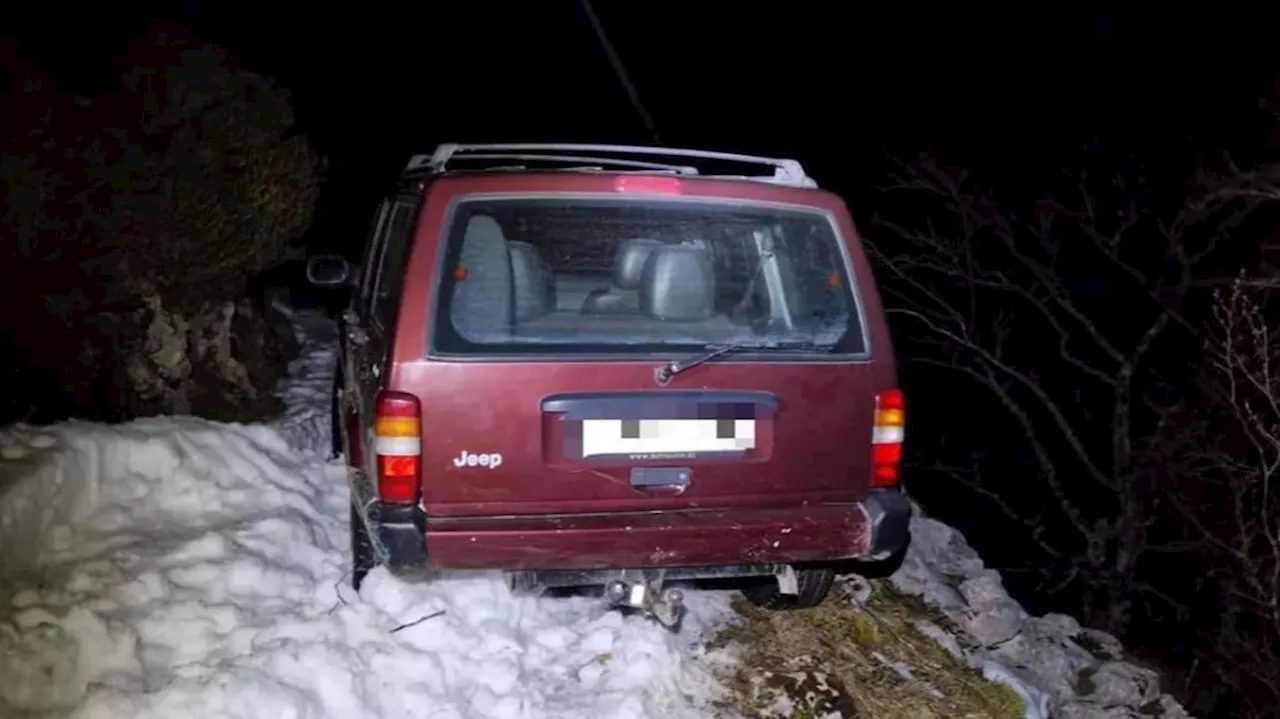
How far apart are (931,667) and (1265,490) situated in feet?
26.5

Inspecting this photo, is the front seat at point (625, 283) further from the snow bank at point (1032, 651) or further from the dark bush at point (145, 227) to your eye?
the dark bush at point (145, 227)

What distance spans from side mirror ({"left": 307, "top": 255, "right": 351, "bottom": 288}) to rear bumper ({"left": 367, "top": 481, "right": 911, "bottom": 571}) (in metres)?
2.19

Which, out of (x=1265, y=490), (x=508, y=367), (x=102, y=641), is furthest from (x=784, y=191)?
(x=1265, y=490)

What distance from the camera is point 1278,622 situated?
11742mm

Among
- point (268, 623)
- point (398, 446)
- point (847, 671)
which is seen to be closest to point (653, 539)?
point (398, 446)

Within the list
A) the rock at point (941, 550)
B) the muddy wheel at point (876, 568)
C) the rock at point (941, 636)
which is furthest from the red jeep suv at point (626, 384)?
the rock at point (941, 550)

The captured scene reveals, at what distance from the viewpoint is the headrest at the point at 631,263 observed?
419cm

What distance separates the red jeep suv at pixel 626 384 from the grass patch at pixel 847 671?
51 centimetres

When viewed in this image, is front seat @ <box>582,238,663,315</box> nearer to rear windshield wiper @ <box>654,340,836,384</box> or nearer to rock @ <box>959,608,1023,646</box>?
rear windshield wiper @ <box>654,340,836,384</box>

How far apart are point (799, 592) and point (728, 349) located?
1364mm

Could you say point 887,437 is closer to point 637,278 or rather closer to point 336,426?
point 637,278

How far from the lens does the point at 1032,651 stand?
223 inches

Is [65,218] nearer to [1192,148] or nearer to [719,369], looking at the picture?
[719,369]

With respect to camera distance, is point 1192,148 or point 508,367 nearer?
point 508,367
